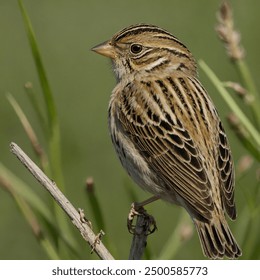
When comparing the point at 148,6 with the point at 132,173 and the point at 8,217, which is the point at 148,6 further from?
the point at 132,173

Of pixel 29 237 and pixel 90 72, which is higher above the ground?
pixel 90 72

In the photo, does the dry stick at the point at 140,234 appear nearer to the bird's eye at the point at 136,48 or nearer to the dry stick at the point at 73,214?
the dry stick at the point at 73,214

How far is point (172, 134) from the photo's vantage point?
667 centimetres

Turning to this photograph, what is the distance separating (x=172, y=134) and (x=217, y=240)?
0.76 meters

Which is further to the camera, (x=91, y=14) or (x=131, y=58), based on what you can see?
(x=91, y=14)

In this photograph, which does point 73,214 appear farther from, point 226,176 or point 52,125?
point 226,176

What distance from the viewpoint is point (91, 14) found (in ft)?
35.6

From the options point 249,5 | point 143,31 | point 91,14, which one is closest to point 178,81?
point 143,31

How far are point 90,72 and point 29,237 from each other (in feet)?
8.56

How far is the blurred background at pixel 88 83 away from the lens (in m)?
8.83

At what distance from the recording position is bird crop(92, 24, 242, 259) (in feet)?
21.3

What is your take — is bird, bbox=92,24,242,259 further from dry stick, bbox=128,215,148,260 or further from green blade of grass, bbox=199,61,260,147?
green blade of grass, bbox=199,61,260,147

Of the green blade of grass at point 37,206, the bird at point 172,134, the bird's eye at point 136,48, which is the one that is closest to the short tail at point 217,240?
the bird at point 172,134

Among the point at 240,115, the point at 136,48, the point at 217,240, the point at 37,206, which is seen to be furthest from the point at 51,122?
the point at 136,48
